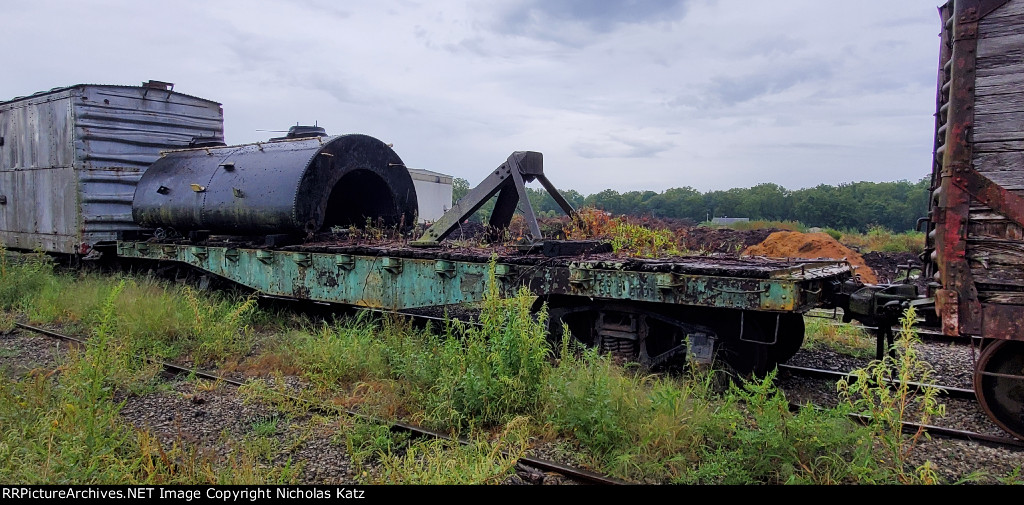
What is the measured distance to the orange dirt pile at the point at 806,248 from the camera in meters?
14.2

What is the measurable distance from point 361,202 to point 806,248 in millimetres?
10514

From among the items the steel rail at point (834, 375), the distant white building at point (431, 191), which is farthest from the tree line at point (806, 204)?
the steel rail at point (834, 375)

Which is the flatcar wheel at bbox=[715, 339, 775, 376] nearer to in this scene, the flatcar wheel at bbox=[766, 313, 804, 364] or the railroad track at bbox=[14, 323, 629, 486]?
the flatcar wheel at bbox=[766, 313, 804, 364]

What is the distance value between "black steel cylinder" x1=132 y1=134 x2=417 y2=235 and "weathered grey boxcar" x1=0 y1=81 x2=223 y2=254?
1.51 meters

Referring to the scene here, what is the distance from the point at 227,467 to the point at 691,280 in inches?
154

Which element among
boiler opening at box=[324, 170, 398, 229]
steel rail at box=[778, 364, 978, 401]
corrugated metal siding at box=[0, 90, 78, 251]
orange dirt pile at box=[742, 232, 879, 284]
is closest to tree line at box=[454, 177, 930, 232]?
orange dirt pile at box=[742, 232, 879, 284]

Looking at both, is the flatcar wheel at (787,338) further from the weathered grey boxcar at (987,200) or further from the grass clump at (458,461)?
the grass clump at (458,461)

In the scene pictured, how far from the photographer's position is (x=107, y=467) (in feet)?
13.0

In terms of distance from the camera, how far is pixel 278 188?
887 cm

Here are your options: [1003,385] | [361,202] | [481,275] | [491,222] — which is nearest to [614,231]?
[491,222]

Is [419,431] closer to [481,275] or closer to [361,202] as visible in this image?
[481,275]

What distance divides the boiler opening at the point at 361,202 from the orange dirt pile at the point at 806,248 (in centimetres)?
848


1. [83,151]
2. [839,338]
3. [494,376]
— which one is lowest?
[839,338]

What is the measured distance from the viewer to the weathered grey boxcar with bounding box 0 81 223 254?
37.7 ft
